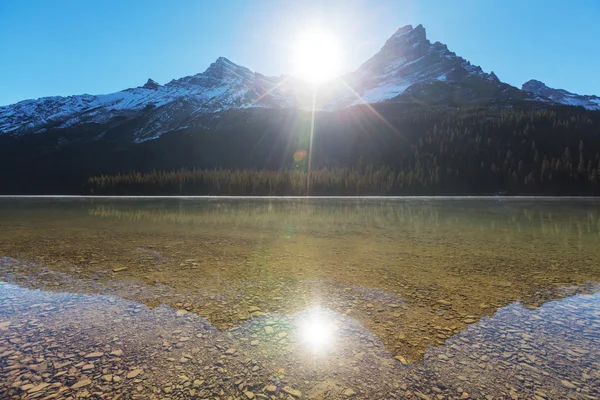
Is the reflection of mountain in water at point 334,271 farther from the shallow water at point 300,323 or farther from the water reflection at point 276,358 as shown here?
the water reflection at point 276,358

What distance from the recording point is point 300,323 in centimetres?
597

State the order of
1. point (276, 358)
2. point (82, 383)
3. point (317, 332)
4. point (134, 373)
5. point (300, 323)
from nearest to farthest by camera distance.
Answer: point (82, 383)
point (134, 373)
point (276, 358)
point (317, 332)
point (300, 323)

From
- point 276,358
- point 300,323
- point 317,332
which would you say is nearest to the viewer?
point 276,358

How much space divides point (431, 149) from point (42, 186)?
12828 centimetres

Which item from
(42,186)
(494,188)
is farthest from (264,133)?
(494,188)

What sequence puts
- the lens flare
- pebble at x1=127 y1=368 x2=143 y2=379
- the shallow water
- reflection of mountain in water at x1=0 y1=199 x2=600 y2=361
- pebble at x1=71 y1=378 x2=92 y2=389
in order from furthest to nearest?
reflection of mountain in water at x1=0 y1=199 x2=600 y2=361 → the lens flare → pebble at x1=127 y1=368 x2=143 y2=379 → the shallow water → pebble at x1=71 y1=378 x2=92 y2=389

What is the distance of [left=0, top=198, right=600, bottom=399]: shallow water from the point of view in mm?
4152

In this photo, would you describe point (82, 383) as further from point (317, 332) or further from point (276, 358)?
point (317, 332)

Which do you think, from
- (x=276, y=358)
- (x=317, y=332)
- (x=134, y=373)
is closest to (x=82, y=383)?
(x=134, y=373)

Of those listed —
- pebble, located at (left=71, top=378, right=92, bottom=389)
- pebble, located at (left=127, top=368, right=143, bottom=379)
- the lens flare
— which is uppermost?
pebble, located at (left=71, top=378, right=92, bottom=389)

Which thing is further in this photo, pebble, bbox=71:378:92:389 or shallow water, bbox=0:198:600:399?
shallow water, bbox=0:198:600:399

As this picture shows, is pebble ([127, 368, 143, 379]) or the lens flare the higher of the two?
pebble ([127, 368, 143, 379])

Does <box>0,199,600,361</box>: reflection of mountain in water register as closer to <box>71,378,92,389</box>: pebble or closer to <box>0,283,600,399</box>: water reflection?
<box>0,283,600,399</box>: water reflection

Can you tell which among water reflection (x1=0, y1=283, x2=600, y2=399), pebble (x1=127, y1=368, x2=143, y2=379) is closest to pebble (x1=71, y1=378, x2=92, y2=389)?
water reflection (x1=0, y1=283, x2=600, y2=399)
